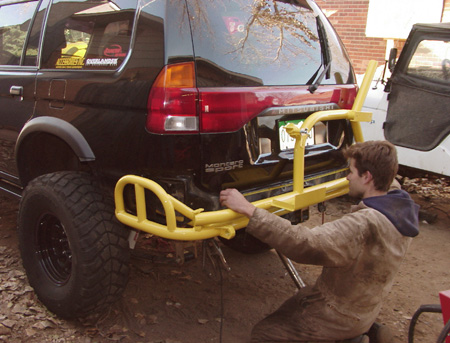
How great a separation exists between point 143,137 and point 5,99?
5.60ft

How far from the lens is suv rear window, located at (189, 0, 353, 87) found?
2621mm

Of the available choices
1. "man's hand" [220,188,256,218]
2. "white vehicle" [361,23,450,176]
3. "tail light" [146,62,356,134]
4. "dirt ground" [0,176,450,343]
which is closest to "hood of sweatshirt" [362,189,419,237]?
"man's hand" [220,188,256,218]

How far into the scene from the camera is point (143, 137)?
259 centimetres

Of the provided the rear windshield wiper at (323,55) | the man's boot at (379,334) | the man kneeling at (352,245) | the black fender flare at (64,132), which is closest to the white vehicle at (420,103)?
the rear windshield wiper at (323,55)

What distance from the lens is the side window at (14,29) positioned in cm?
362

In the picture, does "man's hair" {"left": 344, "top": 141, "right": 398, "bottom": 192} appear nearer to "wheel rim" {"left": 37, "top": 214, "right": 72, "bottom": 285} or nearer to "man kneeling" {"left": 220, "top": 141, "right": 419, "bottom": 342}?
"man kneeling" {"left": 220, "top": 141, "right": 419, "bottom": 342}

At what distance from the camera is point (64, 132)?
2.93m

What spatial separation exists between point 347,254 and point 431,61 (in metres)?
3.90

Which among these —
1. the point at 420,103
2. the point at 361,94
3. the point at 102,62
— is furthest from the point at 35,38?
the point at 420,103

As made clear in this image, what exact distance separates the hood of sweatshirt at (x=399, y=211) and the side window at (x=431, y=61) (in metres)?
3.37

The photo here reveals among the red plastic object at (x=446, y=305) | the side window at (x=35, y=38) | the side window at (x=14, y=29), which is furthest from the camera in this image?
the side window at (x=14, y=29)

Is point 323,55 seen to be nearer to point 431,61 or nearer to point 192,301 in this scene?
point 192,301

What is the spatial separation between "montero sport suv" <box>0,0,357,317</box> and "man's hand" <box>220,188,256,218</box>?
0.12 meters

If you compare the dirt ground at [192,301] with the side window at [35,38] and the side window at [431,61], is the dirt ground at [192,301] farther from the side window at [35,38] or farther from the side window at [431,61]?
the side window at [431,61]
